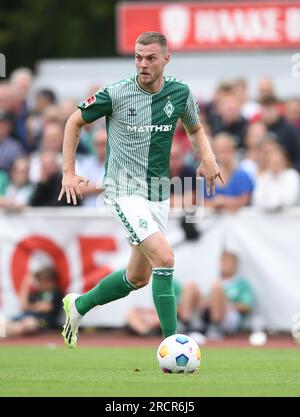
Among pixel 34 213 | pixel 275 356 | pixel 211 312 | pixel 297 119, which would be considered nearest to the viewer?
pixel 275 356

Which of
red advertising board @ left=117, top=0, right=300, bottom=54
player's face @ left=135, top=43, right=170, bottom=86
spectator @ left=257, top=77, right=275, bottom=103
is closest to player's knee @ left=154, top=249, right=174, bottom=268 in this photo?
player's face @ left=135, top=43, right=170, bottom=86

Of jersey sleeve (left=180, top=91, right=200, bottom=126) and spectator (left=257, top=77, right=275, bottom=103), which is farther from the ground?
jersey sleeve (left=180, top=91, right=200, bottom=126)

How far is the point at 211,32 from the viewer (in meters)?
20.6

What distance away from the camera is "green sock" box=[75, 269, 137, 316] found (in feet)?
33.8

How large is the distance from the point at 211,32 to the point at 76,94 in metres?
2.76

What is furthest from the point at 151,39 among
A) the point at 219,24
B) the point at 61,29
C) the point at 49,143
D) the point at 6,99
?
the point at 61,29

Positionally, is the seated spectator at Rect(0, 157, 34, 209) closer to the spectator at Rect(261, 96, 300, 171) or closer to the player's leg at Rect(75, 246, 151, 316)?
the spectator at Rect(261, 96, 300, 171)

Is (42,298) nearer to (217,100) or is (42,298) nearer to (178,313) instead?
(178,313)

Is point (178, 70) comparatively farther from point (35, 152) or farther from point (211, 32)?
point (35, 152)

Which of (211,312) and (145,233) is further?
(211,312)

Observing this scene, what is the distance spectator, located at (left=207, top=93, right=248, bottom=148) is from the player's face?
7.14 m

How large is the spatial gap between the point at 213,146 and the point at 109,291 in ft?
18.8

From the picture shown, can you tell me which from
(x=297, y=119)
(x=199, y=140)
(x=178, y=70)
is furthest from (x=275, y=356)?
(x=178, y=70)

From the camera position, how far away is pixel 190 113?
10.2 m
